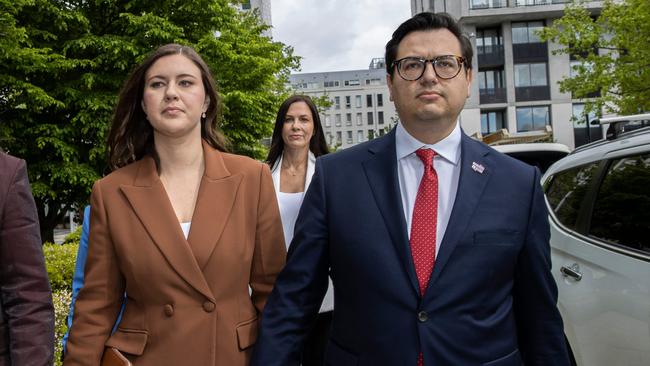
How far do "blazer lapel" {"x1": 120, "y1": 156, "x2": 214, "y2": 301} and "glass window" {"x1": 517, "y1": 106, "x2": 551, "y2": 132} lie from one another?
42451 millimetres

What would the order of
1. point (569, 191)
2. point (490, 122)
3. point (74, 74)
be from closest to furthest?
point (569, 191) < point (74, 74) < point (490, 122)

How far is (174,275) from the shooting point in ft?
7.40

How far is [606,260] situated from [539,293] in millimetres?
1339

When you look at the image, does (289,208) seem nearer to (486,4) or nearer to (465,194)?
(465,194)

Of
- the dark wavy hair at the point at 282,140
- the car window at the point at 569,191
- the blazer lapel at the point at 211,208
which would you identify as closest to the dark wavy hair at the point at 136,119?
the blazer lapel at the point at 211,208

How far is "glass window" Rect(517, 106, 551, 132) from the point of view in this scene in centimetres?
4225

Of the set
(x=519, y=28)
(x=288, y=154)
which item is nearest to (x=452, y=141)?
(x=288, y=154)

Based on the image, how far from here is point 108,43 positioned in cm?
1555

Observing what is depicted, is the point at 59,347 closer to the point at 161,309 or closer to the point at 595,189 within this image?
the point at 161,309

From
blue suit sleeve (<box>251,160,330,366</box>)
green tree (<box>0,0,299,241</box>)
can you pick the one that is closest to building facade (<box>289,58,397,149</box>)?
green tree (<box>0,0,299,241</box>)

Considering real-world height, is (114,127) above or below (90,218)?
above

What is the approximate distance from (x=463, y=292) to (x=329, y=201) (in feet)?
1.88

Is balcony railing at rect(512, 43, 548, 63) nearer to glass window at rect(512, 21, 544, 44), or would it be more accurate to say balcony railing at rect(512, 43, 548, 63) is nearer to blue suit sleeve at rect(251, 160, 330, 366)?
glass window at rect(512, 21, 544, 44)

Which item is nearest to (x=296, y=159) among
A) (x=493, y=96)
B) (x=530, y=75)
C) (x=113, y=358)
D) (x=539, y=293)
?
(x=113, y=358)
